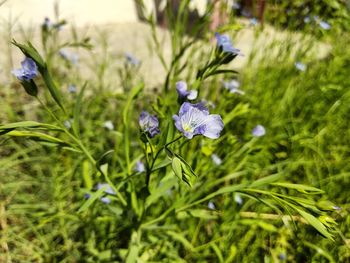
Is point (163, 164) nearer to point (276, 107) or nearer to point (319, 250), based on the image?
point (319, 250)

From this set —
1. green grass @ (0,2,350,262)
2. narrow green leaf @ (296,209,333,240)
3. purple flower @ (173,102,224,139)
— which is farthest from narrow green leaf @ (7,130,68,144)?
narrow green leaf @ (296,209,333,240)

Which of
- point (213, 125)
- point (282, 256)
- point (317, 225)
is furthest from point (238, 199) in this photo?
point (213, 125)

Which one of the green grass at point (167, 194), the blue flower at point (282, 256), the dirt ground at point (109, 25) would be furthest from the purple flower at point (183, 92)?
the dirt ground at point (109, 25)

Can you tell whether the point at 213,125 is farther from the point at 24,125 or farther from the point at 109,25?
the point at 109,25

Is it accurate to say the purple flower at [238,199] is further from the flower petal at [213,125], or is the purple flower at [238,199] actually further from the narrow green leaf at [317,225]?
the flower petal at [213,125]

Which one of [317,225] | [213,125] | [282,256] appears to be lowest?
[282,256]

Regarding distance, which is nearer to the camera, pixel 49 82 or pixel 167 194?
pixel 49 82

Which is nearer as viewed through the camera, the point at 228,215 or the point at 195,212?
the point at 195,212

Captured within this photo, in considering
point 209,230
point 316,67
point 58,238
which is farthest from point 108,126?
point 316,67
